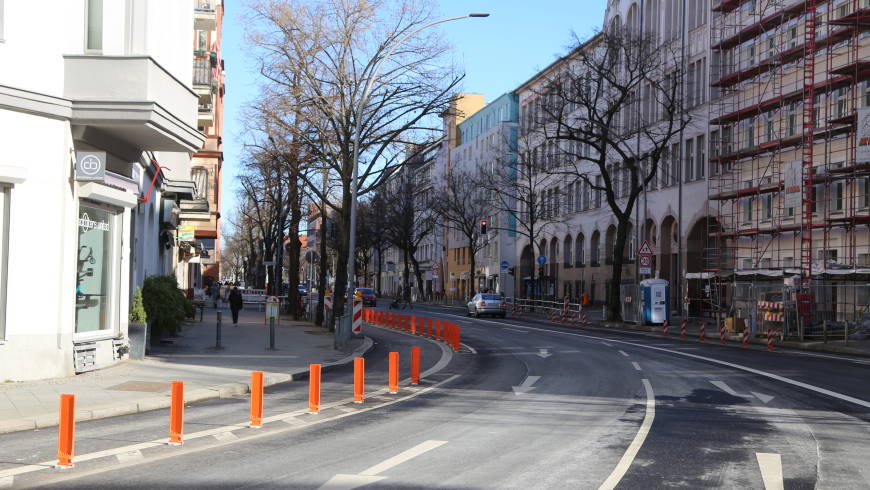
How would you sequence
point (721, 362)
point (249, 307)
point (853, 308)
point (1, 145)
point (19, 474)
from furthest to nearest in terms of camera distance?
point (249, 307) < point (853, 308) < point (721, 362) < point (1, 145) < point (19, 474)

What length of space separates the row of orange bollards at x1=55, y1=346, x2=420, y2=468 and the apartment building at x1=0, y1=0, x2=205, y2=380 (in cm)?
456

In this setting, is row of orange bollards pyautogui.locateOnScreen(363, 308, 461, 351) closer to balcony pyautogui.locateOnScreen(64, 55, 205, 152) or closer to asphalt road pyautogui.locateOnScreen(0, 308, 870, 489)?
asphalt road pyautogui.locateOnScreen(0, 308, 870, 489)

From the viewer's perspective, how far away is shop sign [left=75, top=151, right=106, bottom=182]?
1658 cm

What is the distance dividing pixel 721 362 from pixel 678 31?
3797cm

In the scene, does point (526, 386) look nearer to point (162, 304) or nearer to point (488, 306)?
point (162, 304)

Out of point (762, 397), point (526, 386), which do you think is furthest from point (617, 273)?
point (762, 397)

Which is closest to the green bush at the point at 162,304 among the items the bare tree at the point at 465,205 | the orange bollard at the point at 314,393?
the orange bollard at the point at 314,393

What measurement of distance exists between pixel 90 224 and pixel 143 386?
3.92m

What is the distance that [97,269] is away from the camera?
18.6 meters

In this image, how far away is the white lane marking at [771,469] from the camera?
27.2 feet

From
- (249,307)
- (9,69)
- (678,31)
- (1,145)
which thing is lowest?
(249,307)

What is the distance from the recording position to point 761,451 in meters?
10.1

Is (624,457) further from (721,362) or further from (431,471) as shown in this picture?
(721,362)

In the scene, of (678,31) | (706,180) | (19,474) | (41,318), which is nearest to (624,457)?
(19,474)
